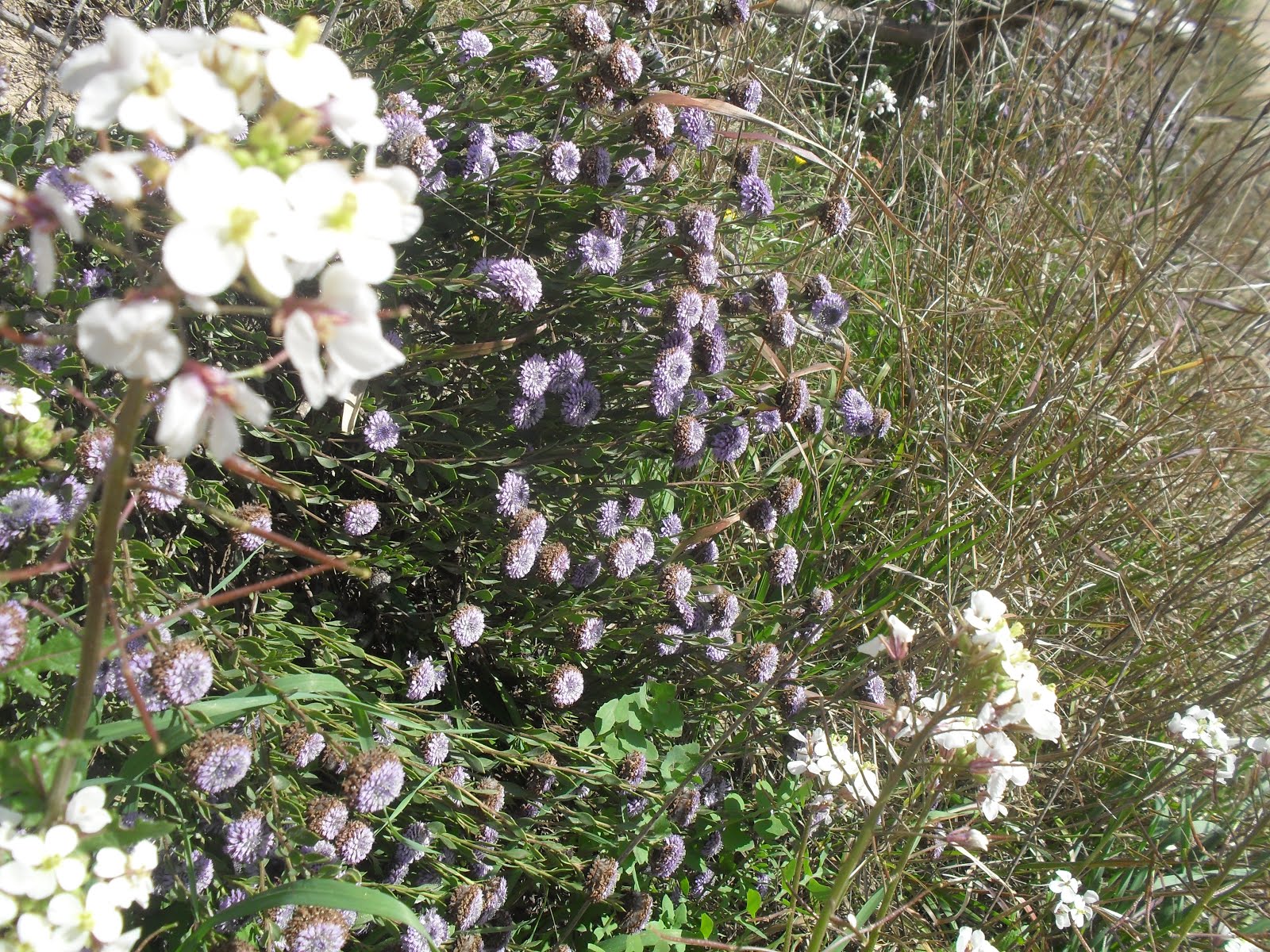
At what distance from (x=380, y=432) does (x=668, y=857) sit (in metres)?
0.94

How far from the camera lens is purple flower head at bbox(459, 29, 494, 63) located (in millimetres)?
1825

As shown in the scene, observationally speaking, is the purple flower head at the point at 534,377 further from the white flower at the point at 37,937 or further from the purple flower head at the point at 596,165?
the white flower at the point at 37,937

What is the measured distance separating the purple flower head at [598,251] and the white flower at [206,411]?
3.67 ft

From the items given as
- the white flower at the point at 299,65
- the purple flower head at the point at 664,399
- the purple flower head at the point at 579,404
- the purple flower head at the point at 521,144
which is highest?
the white flower at the point at 299,65

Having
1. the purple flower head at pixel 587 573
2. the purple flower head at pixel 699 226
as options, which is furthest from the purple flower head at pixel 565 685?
the purple flower head at pixel 699 226

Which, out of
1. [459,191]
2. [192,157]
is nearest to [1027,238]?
[459,191]

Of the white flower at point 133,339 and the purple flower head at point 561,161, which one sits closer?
the white flower at point 133,339

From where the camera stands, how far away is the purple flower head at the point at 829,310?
6.72 feet

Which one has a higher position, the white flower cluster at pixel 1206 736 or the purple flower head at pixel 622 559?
the purple flower head at pixel 622 559

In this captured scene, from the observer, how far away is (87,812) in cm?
89

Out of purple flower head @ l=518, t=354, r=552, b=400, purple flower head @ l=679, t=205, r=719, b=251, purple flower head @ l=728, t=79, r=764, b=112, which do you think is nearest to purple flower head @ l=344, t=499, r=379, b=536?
purple flower head @ l=518, t=354, r=552, b=400

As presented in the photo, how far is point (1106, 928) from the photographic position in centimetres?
205

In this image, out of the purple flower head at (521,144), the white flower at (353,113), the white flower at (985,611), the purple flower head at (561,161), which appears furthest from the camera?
the purple flower head at (521,144)

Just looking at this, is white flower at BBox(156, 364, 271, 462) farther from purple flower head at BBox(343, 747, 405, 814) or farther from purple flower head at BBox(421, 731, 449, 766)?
purple flower head at BBox(421, 731, 449, 766)
